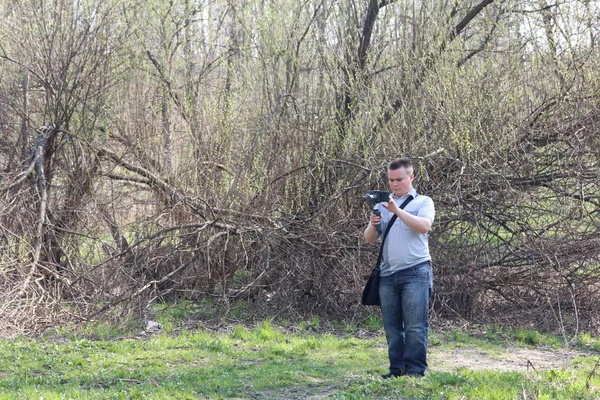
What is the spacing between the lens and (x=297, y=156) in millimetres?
10570

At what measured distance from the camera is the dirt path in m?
7.21

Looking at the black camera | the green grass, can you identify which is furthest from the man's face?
the green grass

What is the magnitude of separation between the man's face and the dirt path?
2.10 meters

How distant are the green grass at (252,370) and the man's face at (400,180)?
1477 millimetres

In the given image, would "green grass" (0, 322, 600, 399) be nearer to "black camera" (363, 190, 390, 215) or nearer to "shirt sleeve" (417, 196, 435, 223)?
"shirt sleeve" (417, 196, 435, 223)

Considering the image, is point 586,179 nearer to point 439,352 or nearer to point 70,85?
point 439,352

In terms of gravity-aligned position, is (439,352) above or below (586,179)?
below

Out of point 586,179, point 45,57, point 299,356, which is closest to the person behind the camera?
point 299,356

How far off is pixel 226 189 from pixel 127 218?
1.67 metres

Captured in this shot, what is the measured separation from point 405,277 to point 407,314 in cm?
29

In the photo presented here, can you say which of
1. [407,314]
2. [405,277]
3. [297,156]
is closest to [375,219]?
[405,277]

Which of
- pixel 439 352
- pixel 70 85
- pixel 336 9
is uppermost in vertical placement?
pixel 336 9

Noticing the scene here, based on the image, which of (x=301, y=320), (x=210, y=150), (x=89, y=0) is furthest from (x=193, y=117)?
(x=301, y=320)

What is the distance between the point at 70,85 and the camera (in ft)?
33.8
